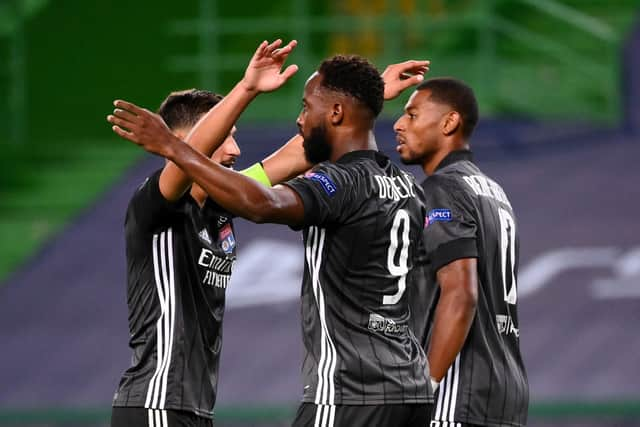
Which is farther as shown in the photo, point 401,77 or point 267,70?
point 401,77

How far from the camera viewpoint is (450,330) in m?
5.69

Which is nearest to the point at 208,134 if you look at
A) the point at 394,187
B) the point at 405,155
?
the point at 394,187

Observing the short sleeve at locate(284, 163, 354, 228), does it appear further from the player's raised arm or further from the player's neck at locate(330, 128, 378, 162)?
the player's raised arm

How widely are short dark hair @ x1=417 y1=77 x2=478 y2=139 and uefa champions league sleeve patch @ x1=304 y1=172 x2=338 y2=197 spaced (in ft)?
4.94

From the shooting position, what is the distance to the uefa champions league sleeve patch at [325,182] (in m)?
4.81

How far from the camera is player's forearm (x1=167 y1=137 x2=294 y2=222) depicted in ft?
15.0

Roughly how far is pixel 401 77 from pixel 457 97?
411 mm

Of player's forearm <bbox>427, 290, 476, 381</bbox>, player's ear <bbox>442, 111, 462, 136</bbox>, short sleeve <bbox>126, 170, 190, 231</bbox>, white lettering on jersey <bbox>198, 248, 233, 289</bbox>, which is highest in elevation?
player's ear <bbox>442, 111, 462, 136</bbox>

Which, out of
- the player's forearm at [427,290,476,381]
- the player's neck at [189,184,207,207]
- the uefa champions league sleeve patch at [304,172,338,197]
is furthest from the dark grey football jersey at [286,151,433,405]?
the player's forearm at [427,290,476,381]

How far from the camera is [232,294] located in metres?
11.9

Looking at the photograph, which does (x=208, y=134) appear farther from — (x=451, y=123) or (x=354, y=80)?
(x=451, y=123)

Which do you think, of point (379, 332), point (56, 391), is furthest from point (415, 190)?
point (56, 391)

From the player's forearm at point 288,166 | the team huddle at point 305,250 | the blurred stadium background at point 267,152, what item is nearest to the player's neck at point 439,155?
the player's forearm at point 288,166

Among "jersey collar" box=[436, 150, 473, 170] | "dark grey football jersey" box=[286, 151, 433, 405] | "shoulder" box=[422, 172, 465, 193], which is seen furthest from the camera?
"jersey collar" box=[436, 150, 473, 170]
